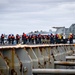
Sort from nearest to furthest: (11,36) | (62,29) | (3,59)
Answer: (3,59)
(11,36)
(62,29)

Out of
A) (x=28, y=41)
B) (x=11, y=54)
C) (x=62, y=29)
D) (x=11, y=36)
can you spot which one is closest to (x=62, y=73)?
(x=11, y=54)

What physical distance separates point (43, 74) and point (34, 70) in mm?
643

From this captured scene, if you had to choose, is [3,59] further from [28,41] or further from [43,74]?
[28,41]

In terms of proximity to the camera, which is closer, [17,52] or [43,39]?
[17,52]

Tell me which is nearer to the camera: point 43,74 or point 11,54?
point 11,54

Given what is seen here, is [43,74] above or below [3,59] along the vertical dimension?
below

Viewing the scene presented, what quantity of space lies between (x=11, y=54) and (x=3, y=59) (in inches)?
18.8

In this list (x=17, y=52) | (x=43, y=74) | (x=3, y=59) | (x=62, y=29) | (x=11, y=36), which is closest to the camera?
(x=3, y=59)

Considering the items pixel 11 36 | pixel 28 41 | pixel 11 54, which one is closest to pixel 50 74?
pixel 11 54

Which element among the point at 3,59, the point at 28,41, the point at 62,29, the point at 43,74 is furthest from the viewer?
the point at 62,29

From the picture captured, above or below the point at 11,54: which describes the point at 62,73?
below

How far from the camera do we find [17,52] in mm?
10914

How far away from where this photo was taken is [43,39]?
157ft

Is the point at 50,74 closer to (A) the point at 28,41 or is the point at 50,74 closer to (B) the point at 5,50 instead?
(B) the point at 5,50
